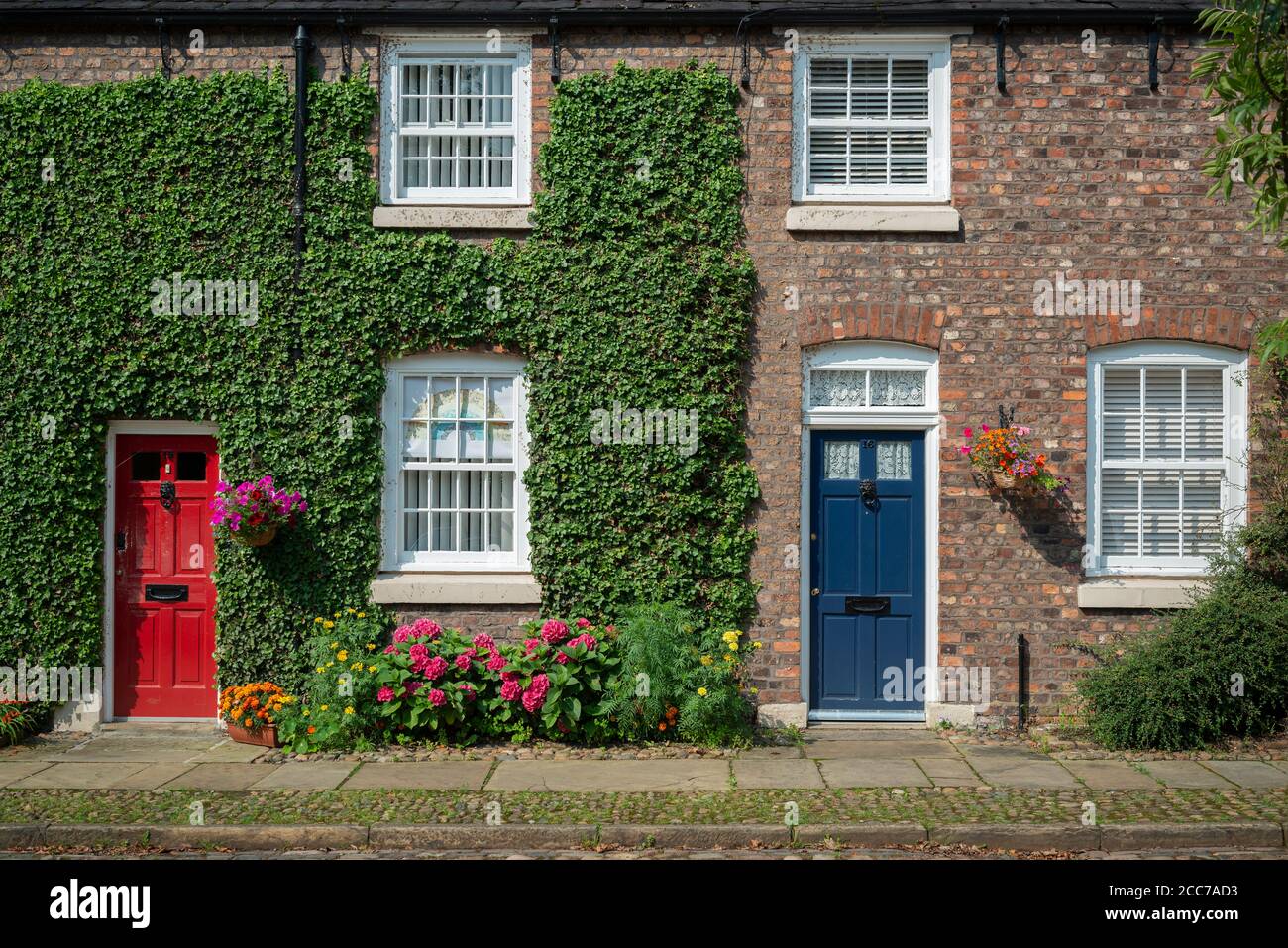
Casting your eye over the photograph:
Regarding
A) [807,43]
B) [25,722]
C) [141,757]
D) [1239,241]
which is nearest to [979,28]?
[807,43]

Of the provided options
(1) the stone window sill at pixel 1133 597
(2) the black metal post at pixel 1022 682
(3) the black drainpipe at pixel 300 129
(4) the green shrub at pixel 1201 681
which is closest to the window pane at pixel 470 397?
(3) the black drainpipe at pixel 300 129

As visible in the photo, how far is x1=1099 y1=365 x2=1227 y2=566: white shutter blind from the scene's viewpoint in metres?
10.1

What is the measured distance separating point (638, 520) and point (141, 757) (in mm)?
4556

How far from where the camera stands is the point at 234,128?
10047mm

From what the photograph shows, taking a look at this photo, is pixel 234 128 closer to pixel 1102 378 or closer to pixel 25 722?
pixel 25 722

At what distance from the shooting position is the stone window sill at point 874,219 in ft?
32.5

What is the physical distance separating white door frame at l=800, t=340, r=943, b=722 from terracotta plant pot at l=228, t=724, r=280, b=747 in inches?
183

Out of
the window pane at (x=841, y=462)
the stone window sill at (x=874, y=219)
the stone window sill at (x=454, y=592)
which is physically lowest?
the stone window sill at (x=454, y=592)

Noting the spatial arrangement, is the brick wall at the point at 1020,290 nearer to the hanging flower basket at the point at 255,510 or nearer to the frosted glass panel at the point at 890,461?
the frosted glass panel at the point at 890,461

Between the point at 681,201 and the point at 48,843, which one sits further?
the point at 681,201

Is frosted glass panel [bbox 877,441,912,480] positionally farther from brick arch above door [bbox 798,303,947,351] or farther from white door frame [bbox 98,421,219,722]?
white door frame [bbox 98,421,219,722]

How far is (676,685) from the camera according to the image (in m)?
9.31

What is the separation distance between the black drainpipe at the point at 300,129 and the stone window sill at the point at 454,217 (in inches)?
26.6
